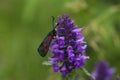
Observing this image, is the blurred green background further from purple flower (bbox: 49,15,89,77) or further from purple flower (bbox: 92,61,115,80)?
purple flower (bbox: 49,15,89,77)

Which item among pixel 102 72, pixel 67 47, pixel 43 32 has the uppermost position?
pixel 43 32

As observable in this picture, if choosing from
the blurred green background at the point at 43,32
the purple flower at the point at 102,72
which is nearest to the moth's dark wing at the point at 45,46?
the purple flower at the point at 102,72

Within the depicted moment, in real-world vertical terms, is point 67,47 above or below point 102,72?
above

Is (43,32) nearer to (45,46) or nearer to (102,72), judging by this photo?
(102,72)

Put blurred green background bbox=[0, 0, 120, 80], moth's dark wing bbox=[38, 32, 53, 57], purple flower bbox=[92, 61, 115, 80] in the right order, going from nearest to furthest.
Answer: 1. moth's dark wing bbox=[38, 32, 53, 57]
2. purple flower bbox=[92, 61, 115, 80]
3. blurred green background bbox=[0, 0, 120, 80]

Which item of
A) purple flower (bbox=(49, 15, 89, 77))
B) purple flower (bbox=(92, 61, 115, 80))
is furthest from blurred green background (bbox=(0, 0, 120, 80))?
purple flower (bbox=(49, 15, 89, 77))

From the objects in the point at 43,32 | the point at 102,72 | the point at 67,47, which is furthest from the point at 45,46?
the point at 43,32

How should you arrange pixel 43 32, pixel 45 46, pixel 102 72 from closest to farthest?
1. pixel 45 46
2. pixel 102 72
3. pixel 43 32
